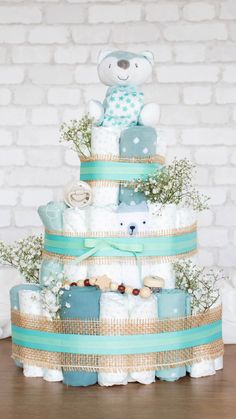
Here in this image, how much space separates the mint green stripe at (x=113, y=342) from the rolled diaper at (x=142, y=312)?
5 cm

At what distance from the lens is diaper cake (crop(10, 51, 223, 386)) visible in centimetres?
167

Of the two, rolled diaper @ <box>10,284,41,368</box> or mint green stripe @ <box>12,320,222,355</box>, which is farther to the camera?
rolled diaper @ <box>10,284,41,368</box>

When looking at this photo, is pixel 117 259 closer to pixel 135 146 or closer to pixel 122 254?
pixel 122 254

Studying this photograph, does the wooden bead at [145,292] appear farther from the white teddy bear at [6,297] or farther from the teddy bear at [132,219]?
the white teddy bear at [6,297]

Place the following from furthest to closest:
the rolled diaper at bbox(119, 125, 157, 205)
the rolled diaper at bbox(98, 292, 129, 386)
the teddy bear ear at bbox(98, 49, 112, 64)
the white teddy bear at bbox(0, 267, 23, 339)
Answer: the white teddy bear at bbox(0, 267, 23, 339), the teddy bear ear at bbox(98, 49, 112, 64), the rolled diaper at bbox(119, 125, 157, 205), the rolled diaper at bbox(98, 292, 129, 386)

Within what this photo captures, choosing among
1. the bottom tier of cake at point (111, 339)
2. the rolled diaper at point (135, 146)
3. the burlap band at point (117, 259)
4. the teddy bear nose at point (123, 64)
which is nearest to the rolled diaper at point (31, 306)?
the bottom tier of cake at point (111, 339)

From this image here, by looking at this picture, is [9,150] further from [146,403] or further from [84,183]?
[146,403]

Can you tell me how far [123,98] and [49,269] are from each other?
0.47 metres

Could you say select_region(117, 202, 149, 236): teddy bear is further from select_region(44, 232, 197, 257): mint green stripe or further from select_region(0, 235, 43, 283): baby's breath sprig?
select_region(0, 235, 43, 283): baby's breath sprig

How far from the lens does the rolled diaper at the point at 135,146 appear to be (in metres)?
1.76

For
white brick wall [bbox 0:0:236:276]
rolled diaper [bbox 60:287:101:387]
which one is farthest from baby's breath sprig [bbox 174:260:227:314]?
white brick wall [bbox 0:0:236:276]

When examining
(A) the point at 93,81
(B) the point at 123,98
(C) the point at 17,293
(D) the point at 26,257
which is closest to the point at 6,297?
(D) the point at 26,257

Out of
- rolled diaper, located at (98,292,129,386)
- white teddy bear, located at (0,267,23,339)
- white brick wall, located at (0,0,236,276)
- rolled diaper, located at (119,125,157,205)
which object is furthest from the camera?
white brick wall, located at (0,0,236,276)

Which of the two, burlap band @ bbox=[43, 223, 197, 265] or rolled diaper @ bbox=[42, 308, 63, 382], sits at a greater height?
burlap band @ bbox=[43, 223, 197, 265]
